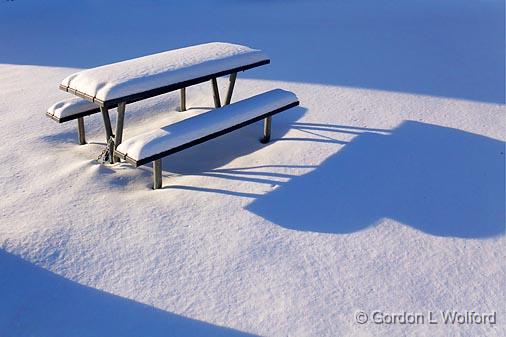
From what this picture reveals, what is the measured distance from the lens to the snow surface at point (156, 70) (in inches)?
134

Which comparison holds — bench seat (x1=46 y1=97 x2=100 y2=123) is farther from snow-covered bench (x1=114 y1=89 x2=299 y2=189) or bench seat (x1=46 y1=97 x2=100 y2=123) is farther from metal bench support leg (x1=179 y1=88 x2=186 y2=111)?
metal bench support leg (x1=179 y1=88 x2=186 y2=111)

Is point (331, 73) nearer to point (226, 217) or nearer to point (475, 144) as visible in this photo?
point (475, 144)

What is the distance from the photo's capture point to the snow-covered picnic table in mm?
3393

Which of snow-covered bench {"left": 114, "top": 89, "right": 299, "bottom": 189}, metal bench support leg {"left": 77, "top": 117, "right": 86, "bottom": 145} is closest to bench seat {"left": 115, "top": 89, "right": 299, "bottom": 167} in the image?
snow-covered bench {"left": 114, "top": 89, "right": 299, "bottom": 189}

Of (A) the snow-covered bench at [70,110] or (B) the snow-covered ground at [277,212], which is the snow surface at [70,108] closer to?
(A) the snow-covered bench at [70,110]

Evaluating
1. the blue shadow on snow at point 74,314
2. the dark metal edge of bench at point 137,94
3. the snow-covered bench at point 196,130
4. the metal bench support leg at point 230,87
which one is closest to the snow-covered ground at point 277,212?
the blue shadow on snow at point 74,314

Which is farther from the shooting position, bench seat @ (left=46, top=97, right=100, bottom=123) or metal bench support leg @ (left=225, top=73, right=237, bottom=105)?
metal bench support leg @ (left=225, top=73, right=237, bottom=105)

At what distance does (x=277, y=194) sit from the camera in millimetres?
3461

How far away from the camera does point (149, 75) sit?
11.6ft

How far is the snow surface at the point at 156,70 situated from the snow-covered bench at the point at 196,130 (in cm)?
30

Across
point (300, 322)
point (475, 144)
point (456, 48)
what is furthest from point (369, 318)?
point (456, 48)

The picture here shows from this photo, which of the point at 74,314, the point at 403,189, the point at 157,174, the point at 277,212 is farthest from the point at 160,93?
the point at 403,189

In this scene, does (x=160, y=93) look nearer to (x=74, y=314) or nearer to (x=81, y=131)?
(x=81, y=131)

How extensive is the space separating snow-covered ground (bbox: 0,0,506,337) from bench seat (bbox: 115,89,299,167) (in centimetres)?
29
